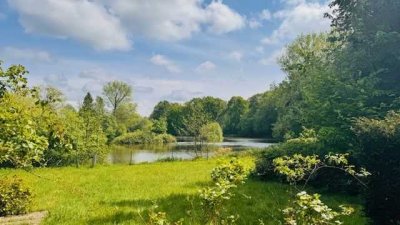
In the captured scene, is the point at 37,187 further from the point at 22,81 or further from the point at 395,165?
the point at 395,165

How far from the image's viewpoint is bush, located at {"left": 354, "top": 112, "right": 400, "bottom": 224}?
864 cm

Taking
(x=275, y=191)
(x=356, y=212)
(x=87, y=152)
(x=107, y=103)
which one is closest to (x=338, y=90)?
(x=275, y=191)

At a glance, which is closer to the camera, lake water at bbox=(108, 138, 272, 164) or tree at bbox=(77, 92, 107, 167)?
tree at bbox=(77, 92, 107, 167)

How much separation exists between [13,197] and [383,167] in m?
10.8

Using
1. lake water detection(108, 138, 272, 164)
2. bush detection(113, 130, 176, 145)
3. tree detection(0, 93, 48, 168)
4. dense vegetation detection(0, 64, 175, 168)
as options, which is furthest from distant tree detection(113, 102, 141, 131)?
tree detection(0, 93, 48, 168)

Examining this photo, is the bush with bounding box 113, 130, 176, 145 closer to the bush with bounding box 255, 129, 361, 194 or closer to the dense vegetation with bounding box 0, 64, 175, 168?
the dense vegetation with bounding box 0, 64, 175, 168

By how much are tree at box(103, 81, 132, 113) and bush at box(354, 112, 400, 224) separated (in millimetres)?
94817

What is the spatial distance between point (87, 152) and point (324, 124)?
26909 mm

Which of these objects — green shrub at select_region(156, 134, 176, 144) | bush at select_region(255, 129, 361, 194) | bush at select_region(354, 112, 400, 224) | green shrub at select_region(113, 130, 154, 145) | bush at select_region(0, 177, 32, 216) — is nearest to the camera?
bush at select_region(354, 112, 400, 224)

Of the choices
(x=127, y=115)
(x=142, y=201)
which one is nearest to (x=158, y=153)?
(x=127, y=115)

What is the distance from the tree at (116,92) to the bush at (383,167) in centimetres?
9482

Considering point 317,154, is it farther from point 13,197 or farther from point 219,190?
point 13,197

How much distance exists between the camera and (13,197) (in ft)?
42.3

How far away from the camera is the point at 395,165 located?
28.3 ft
